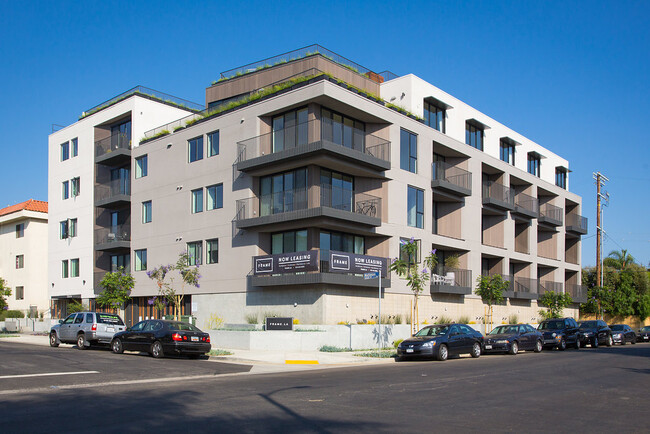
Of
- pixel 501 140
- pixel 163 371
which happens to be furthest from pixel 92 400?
pixel 501 140

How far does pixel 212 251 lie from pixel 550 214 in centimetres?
3261

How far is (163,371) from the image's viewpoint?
720 inches

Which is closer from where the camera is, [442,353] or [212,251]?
[442,353]

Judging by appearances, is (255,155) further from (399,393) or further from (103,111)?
(399,393)

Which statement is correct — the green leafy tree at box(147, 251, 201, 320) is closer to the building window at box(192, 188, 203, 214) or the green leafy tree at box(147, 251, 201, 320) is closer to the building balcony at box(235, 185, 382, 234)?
the building window at box(192, 188, 203, 214)

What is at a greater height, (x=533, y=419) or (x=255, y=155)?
(x=255, y=155)

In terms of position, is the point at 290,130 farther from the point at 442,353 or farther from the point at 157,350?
the point at 442,353

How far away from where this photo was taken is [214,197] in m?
36.3

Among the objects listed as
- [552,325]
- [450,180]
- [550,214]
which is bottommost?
[552,325]

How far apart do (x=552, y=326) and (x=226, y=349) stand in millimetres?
18184

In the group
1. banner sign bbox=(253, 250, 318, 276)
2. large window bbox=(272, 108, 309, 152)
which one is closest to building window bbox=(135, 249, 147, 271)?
banner sign bbox=(253, 250, 318, 276)

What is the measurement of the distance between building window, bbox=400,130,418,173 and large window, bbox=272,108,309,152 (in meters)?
6.77

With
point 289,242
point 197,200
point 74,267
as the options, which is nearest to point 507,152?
point 289,242

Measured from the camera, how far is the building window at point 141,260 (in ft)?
136
